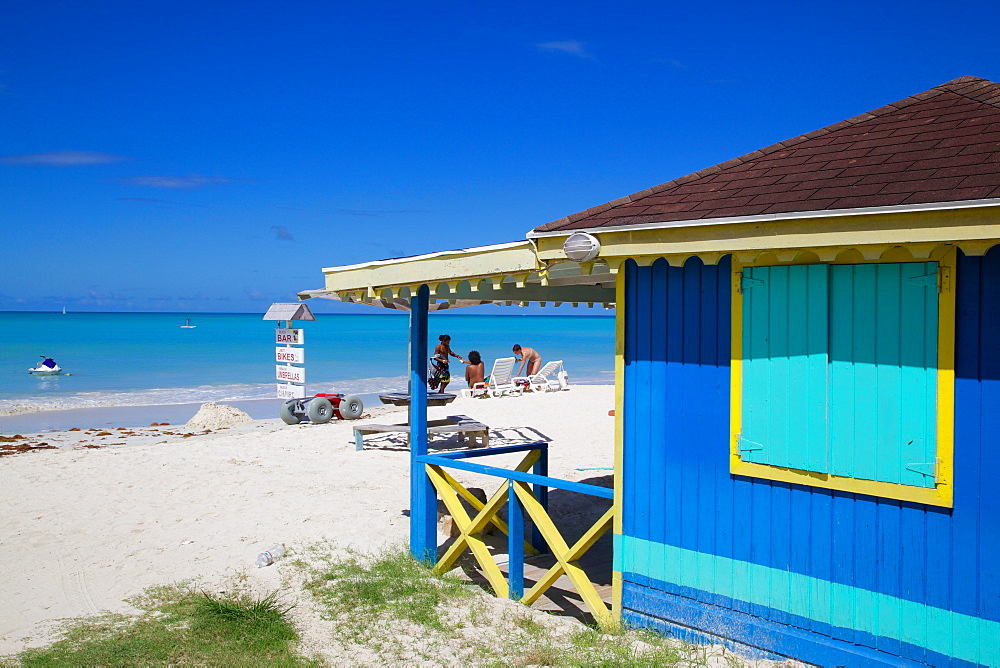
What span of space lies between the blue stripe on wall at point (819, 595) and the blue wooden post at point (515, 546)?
0.90 m

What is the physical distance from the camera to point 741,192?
Result: 452 centimetres

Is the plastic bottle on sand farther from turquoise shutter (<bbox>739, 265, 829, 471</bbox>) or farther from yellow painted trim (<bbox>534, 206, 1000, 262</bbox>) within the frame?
turquoise shutter (<bbox>739, 265, 829, 471</bbox>)

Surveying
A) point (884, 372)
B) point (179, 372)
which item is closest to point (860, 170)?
point (884, 372)

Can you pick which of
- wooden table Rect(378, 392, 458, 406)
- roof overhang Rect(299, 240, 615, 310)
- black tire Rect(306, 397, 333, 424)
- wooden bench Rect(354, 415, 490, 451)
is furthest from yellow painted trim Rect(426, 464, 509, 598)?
black tire Rect(306, 397, 333, 424)

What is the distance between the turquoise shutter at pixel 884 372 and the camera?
3902mm

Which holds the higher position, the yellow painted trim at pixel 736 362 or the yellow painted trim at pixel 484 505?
the yellow painted trim at pixel 736 362

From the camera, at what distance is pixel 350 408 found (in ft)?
54.6

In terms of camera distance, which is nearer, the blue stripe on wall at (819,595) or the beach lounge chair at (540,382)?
the blue stripe on wall at (819,595)

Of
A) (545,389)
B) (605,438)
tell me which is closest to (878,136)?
(605,438)

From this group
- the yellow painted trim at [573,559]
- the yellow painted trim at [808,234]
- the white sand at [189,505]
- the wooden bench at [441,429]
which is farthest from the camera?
the wooden bench at [441,429]

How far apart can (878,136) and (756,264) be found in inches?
45.3

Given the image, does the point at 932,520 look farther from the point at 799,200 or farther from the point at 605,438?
the point at 605,438

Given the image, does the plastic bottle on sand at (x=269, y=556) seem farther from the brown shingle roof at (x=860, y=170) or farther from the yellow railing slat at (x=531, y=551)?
the brown shingle roof at (x=860, y=170)

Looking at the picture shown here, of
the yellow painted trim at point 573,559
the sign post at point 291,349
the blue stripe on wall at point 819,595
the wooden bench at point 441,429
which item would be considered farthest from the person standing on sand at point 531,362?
the blue stripe on wall at point 819,595
